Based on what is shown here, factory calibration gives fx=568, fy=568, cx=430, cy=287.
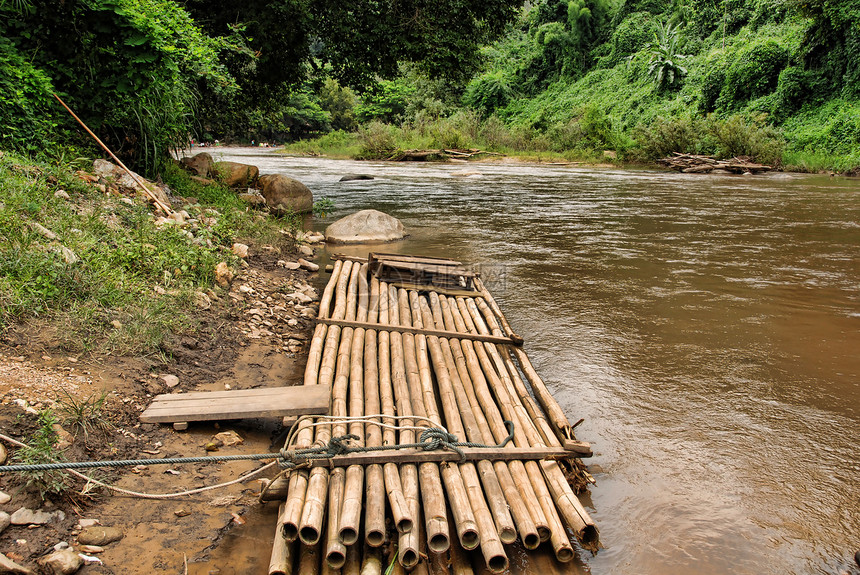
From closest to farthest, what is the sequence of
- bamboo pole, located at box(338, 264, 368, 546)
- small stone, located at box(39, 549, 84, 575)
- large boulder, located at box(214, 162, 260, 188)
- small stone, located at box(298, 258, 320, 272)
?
small stone, located at box(39, 549, 84, 575) → bamboo pole, located at box(338, 264, 368, 546) → small stone, located at box(298, 258, 320, 272) → large boulder, located at box(214, 162, 260, 188)

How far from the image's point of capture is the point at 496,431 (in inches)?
116

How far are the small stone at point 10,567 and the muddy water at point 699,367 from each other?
6.76 ft

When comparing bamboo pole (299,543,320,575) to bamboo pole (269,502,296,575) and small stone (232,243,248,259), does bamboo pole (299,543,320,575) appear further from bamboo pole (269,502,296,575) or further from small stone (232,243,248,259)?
small stone (232,243,248,259)

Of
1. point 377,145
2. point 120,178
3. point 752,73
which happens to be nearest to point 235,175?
point 120,178

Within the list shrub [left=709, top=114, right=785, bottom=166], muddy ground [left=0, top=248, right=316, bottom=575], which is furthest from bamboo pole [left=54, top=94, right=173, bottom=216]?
shrub [left=709, top=114, right=785, bottom=166]

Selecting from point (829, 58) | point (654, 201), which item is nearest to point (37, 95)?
point (654, 201)

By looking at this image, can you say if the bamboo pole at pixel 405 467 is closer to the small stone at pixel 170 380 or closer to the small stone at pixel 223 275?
the small stone at pixel 170 380

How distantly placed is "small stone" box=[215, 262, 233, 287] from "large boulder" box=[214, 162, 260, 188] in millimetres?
5139

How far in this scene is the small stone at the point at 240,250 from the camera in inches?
221

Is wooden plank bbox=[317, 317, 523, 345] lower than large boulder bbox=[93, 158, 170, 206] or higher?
lower

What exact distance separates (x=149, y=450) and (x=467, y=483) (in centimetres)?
152

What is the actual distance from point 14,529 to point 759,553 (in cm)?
295

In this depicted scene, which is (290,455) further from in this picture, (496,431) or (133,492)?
(496,431)

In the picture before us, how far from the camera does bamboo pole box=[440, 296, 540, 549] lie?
229cm
